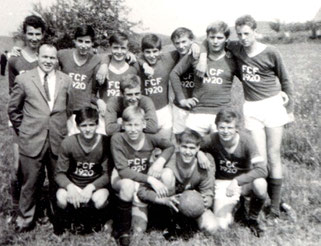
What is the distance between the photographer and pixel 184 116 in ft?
18.9

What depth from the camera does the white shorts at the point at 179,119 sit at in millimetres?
5754

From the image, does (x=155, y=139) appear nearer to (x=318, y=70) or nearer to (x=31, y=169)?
(x=31, y=169)

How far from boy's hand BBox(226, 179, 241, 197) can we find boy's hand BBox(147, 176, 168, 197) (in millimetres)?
661

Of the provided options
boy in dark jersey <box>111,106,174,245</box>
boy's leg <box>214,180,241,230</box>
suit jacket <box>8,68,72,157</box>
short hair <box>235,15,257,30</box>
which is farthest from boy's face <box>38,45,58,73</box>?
boy's leg <box>214,180,241,230</box>

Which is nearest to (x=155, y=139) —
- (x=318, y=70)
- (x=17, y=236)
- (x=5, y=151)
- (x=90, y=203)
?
(x=90, y=203)

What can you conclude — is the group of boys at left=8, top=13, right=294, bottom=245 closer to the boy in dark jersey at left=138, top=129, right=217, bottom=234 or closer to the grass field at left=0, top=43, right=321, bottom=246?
the boy in dark jersey at left=138, top=129, right=217, bottom=234

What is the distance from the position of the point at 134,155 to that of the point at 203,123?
1.15m

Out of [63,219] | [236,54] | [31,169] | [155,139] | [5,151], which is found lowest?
[5,151]

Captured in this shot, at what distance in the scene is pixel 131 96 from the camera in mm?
4785

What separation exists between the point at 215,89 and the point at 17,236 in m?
2.92

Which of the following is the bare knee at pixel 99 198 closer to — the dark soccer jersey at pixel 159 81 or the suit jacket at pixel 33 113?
the suit jacket at pixel 33 113

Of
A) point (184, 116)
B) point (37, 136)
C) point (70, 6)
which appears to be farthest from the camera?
point (70, 6)

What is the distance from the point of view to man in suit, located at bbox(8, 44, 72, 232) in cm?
449

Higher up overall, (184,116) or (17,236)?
(184,116)
